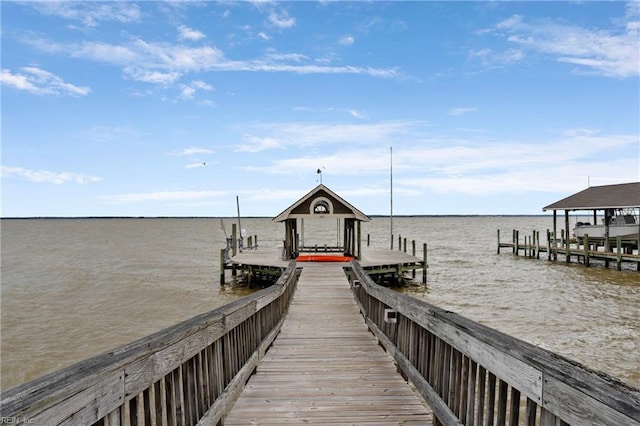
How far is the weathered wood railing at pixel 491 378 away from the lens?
1736 mm

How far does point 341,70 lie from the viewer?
28.5 meters

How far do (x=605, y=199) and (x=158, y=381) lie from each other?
3351 centimetres

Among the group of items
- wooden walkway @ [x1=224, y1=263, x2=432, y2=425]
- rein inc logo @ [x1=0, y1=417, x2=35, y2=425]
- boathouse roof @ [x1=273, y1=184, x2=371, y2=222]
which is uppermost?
boathouse roof @ [x1=273, y1=184, x2=371, y2=222]

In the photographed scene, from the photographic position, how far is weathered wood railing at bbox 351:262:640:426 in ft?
5.70

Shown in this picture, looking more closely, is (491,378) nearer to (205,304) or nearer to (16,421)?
(16,421)

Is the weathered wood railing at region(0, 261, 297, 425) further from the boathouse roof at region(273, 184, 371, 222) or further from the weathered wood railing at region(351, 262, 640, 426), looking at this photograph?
the boathouse roof at region(273, 184, 371, 222)

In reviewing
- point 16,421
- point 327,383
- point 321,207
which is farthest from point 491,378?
point 321,207

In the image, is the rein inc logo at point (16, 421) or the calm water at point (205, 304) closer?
the rein inc logo at point (16, 421)

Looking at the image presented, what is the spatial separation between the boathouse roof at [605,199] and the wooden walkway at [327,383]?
26.5 m

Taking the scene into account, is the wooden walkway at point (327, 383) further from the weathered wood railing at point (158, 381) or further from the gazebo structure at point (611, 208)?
the gazebo structure at point (611, 208)

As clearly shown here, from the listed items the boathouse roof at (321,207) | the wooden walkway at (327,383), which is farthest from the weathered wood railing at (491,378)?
the boathouse roof at (321,207)

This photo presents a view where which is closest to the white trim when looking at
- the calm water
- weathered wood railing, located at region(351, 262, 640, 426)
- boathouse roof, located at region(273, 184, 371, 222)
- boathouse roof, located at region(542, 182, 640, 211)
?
boathouse roof, located at region(273, 184, 371, 222)

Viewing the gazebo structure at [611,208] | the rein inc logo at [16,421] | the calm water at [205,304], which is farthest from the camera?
the gazebo structure at [611,208]

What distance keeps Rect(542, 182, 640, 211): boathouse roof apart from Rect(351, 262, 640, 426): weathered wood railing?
28457mm
